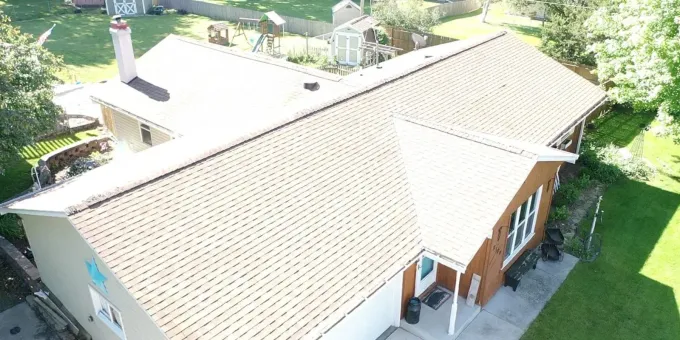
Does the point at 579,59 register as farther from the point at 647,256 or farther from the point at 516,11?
the point at 516,11

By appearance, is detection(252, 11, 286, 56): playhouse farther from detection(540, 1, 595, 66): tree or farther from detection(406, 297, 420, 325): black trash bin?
detection(406, 297, 420, 325): black trash bin

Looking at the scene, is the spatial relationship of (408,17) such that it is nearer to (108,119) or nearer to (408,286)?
(108,119)

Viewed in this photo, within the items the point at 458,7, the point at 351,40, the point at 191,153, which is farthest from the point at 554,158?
the point at 458,7

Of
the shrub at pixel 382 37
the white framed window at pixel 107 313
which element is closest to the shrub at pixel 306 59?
the shrub at pixel 382 37

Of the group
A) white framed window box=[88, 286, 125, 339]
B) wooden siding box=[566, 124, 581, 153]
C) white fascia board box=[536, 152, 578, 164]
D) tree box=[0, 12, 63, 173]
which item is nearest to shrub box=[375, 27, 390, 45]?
wooden siding box=[566, 124, 581, 153]

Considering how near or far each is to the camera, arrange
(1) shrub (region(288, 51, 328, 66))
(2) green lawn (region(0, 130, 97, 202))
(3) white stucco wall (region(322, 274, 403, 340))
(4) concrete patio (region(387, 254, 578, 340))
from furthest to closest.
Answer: (1) shrub (region(288, 51, 328, 66)), (2) green lawn (region(0, 130, 97, 202)), (4) concrete patio (region(387, 254, 578, 340)), (3) white stucco wall (region(322, 274, 403, 340))

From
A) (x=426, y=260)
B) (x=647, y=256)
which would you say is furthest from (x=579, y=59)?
(x=426, y=260)

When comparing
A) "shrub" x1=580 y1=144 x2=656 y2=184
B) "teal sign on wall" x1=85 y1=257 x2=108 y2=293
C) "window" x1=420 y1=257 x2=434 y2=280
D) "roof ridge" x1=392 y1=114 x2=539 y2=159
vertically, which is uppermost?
"roof ridge" x1=392 y1=114 x2=539 y2=159

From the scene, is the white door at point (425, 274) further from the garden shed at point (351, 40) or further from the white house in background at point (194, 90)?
the garden shed at point (351, 40)
